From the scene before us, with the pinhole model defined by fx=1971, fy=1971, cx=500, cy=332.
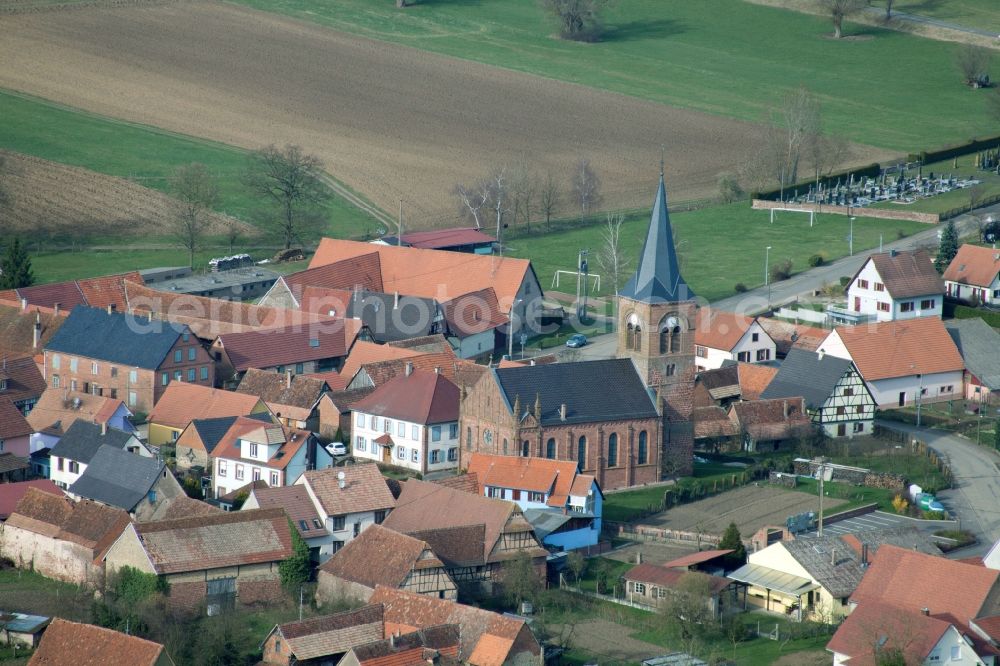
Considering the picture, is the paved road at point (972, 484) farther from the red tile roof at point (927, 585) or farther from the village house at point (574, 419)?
the village house at point (574, 419)

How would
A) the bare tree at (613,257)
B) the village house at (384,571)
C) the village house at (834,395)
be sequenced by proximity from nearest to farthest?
1. the village house at (384,571)
2. the village house at (834,395)
3. the bare tree at (613,257)

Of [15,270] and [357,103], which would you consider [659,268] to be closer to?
[15,270]

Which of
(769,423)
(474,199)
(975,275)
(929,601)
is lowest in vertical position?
(929,601)

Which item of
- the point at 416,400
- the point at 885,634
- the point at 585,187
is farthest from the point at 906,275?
the point at 885,634

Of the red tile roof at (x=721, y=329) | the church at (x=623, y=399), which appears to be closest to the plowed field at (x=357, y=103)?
the red tile roof at (x=721, y=329)

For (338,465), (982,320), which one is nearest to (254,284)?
(338,465)

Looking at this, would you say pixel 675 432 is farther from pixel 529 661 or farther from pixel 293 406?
pixel 529 661
